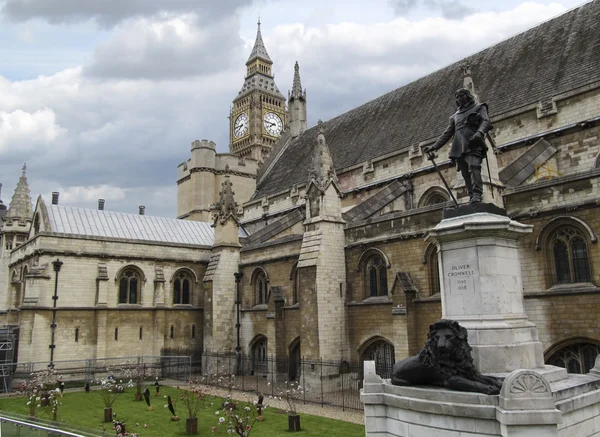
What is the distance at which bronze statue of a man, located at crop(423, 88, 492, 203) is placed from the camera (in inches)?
363

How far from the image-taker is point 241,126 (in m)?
83.6

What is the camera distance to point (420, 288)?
61.7 feet

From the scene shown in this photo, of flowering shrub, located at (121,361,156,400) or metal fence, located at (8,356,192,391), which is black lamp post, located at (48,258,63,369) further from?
flowering shrub, located at (121,361,156,400)

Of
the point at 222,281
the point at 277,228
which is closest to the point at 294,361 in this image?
the point at 222,281

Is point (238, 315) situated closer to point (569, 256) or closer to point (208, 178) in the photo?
point (569, 256)

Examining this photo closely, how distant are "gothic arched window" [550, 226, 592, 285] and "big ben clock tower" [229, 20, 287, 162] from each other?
63294mm

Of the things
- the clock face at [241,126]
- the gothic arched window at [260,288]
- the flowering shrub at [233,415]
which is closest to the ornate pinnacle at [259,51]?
the clock face at [241,126]

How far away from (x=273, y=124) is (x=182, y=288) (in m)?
56.3

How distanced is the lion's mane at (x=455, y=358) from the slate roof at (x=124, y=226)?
23.1m

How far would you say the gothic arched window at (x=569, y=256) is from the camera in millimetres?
15156

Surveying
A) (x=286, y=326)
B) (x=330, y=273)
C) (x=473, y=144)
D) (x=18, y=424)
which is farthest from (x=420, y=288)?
(x=18, y=424)

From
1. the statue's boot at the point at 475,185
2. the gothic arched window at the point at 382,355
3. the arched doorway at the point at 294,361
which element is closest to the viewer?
the statue's boot at the point at 475,185

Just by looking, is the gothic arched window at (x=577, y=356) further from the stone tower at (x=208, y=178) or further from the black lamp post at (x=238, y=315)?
the stone tower at (x=208, y=178)

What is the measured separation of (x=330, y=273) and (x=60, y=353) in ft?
43.9
